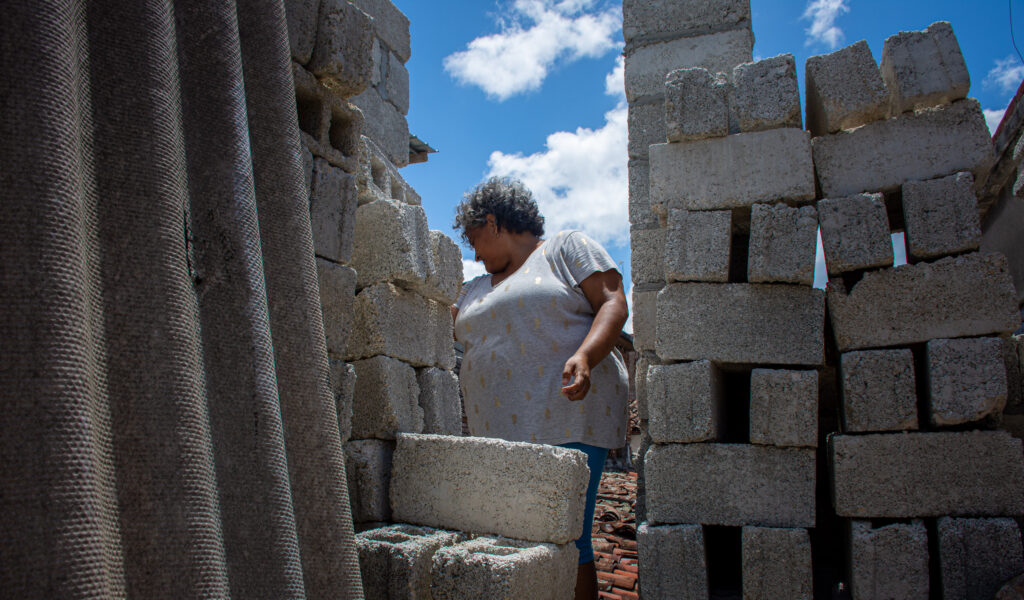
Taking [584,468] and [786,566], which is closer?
[584,468]

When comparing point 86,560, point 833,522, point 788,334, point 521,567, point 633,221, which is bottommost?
point 833,522

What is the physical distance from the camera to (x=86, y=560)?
3.13ft

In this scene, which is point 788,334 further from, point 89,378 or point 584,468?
point 89,378

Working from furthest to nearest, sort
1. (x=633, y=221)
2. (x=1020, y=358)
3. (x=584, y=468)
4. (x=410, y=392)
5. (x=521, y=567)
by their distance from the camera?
(x=633, y=221) < (x=1020, y=358) < (x=410, y=392) < (x=584, y=468) < (x=521, y=567)

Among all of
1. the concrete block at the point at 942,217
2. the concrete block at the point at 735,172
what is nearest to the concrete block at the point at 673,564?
the concrete block at the point at 735,172

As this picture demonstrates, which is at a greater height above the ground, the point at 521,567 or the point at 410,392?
the point at 410,392

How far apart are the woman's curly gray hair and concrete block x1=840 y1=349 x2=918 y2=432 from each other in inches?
67.9

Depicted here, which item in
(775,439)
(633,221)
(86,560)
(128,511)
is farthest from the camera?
(633,221)

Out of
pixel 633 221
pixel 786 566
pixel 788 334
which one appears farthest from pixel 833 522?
pixel 633 221

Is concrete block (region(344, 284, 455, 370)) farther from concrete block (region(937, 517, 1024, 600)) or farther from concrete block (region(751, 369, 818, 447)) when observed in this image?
concrete block (region(937, 517, 1024, 600))

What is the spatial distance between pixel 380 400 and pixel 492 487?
2.15 ft

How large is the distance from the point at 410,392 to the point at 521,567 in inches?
44.7

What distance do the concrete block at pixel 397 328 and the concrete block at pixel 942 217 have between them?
238cm

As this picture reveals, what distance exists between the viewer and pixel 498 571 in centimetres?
223
